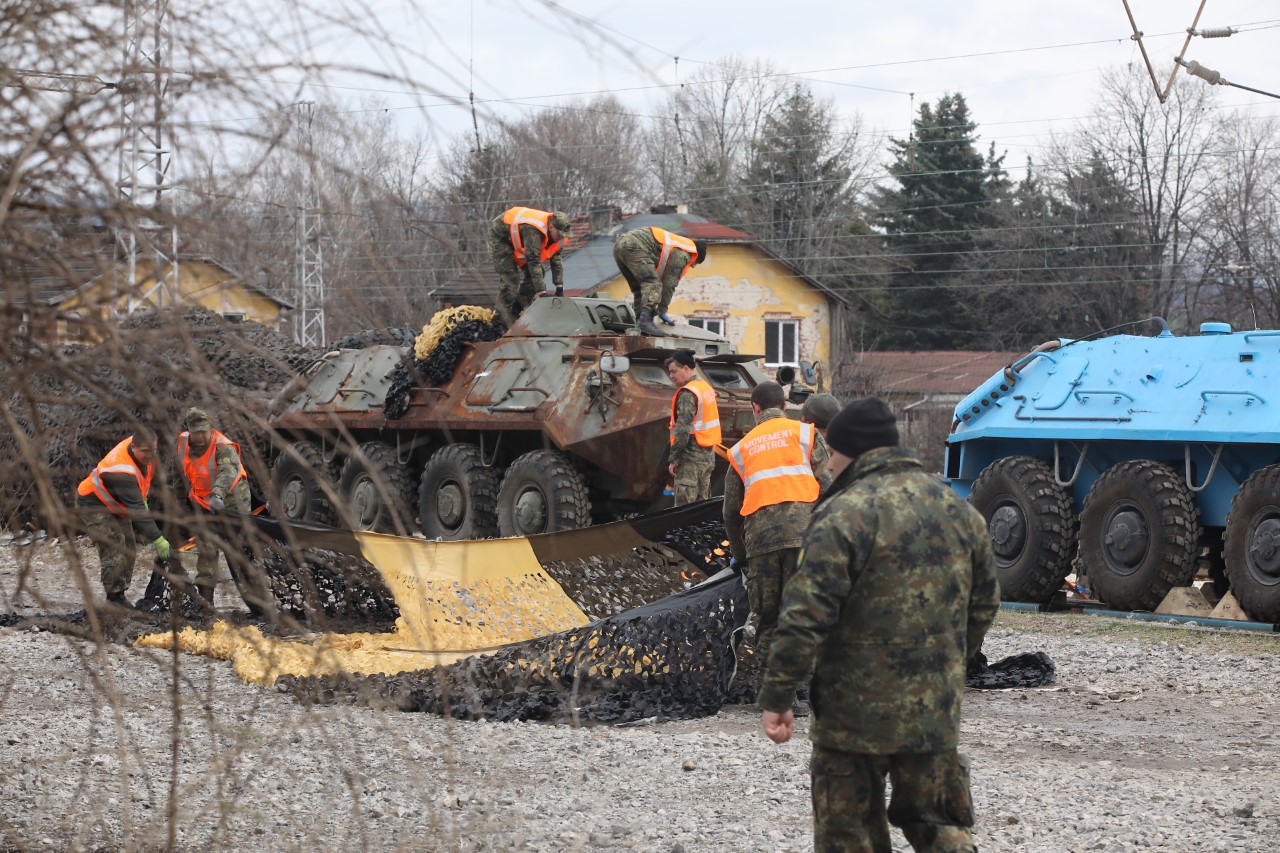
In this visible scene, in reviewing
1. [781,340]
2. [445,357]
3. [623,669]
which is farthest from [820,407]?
[781,340]

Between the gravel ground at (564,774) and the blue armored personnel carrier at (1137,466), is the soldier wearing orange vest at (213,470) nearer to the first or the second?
the gravel ground at (564,774)

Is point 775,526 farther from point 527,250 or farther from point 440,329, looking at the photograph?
point 440,329

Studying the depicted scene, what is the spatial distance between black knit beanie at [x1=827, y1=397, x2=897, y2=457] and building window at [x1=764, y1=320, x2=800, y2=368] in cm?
3567

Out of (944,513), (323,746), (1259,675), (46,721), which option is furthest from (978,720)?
(46,721)

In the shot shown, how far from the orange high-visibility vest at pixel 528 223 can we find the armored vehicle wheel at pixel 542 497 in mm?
1997

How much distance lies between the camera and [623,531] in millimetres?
9789

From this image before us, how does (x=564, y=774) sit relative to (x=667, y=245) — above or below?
below

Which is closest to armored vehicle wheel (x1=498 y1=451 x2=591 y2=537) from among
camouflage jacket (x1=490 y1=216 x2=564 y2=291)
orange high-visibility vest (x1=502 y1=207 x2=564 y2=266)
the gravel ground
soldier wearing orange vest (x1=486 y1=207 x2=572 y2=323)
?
soldier wearing orange vest (x1=486 y1=207 x2=572 y2=323)

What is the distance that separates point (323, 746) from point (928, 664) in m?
3.16

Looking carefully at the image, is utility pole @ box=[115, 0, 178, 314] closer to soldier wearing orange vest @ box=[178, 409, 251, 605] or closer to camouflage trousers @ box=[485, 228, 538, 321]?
soldier wearing orange vest @ box=[178, 409, 251, 605]

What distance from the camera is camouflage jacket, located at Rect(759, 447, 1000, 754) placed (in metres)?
4.38

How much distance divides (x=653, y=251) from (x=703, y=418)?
11.2 feet

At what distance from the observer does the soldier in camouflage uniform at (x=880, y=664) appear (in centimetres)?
438

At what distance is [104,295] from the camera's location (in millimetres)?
3324
